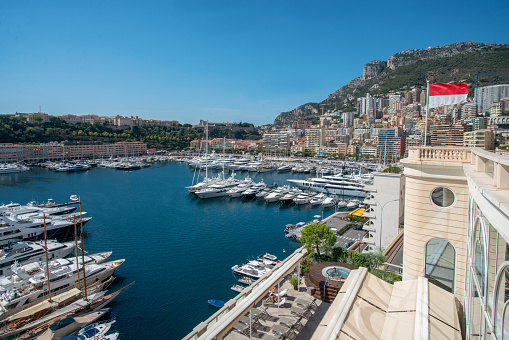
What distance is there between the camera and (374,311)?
14.6ft

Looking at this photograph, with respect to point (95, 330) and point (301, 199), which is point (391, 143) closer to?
point (301, 199)

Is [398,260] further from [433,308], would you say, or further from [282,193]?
[282,193]

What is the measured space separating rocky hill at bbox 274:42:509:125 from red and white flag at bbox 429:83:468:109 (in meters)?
68.6

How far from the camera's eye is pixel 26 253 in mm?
14500

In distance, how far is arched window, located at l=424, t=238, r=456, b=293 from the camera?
471 centimetres

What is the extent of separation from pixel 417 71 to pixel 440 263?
123 meters

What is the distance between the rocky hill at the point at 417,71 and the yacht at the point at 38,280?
7195cm

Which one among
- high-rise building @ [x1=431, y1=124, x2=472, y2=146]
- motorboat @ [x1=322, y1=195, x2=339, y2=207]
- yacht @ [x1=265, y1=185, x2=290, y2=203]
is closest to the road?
motorboat @ [x1=322, y1=195, x2=339, y2=207]

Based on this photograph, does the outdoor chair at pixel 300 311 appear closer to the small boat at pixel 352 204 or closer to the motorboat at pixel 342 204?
the small boat at pixel 352 204

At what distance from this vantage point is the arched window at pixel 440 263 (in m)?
4.71

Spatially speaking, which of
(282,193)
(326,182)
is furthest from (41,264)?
(326,182)

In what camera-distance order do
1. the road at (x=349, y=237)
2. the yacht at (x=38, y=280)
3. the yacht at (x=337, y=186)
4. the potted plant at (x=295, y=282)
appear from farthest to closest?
the yacht at (x=337, y=186)
the road at (x=349, y=237)
the yacht at (x=38, y=280)
the potted plant at (x=295, y=282)

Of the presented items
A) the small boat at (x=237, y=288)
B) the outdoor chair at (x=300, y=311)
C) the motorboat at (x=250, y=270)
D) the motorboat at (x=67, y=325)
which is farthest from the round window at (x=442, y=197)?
the motorboat at (x=67, y=325)

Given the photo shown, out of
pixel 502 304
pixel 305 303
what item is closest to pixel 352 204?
pixel 305 303
